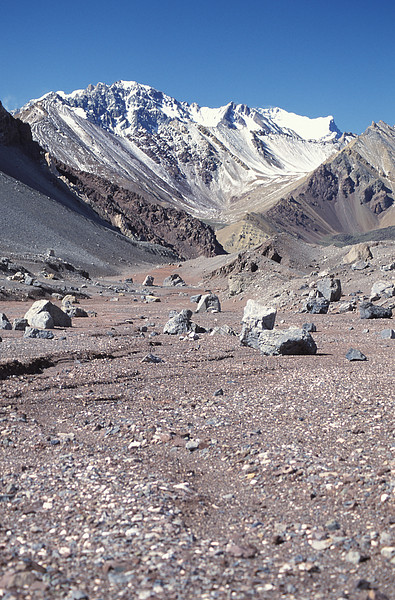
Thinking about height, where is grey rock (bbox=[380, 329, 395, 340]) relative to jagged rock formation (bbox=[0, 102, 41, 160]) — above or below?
below

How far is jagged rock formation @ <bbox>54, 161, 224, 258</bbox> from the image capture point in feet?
301

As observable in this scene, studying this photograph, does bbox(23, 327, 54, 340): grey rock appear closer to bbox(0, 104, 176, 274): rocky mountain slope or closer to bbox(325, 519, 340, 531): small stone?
bbox(325, 519, 340, 531): small stone

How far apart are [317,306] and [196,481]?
15661 millimetres

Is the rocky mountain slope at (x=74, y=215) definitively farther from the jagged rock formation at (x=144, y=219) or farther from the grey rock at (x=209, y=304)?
the grey rock at (x=209, y=304)

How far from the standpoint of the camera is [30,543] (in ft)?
13.6

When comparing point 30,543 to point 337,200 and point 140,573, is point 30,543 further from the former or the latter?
point 337,200

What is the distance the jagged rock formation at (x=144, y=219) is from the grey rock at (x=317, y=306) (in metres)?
70.1

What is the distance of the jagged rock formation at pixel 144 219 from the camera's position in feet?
301

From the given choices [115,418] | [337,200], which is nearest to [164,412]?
[115,418]

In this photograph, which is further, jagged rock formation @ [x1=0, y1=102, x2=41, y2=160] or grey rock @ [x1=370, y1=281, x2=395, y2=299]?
jagged rock formation @ [x1=0, y1=102, x2=41, y2=160]

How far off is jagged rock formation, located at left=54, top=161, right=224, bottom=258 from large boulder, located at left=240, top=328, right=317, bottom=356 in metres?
78.3

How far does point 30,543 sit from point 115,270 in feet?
180

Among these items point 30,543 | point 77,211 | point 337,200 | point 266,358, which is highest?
point 337,200

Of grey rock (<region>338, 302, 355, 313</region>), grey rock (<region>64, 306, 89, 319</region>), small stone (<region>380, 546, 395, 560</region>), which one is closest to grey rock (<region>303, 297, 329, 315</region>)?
grey rock (<region>338, 302, 355, 313</region>)
